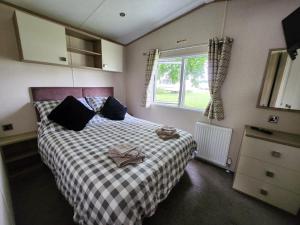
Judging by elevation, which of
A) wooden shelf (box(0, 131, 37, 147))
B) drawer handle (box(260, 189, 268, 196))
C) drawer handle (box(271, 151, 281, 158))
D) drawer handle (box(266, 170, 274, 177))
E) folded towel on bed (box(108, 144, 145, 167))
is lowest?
drawer handle (box(260, 189, 268, 196))

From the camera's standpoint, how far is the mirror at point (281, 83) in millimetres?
1691

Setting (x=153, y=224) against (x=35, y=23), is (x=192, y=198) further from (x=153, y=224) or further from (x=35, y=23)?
(x=35, y=23)

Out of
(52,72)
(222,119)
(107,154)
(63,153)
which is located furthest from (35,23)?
(222,119)

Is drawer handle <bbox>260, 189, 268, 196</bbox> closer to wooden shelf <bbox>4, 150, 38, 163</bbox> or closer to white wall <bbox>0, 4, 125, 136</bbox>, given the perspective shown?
wooden shelf <bbox>4, 150, 38, 163</bbox>

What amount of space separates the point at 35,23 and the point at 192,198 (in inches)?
124

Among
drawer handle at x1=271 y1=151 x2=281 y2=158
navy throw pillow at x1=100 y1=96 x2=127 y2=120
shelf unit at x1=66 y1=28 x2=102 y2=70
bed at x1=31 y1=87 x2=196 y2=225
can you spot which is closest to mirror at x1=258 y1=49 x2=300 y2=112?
drawer handle at x1=271 y1=151 x2=281 y2=158

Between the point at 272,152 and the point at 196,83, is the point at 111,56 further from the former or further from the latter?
the point at 272,152

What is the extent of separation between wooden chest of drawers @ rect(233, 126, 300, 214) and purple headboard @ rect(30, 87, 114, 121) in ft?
9.31

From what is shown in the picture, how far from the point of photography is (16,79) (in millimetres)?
1988

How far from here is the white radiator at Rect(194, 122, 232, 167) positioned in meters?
2.19

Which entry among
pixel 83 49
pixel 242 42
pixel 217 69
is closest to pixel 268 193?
pixel 217 69

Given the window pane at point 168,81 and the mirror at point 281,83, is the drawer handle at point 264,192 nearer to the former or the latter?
the mirror at point 281,83

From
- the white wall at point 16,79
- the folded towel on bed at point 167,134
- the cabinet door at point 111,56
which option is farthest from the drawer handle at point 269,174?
the white wall at point 16,79

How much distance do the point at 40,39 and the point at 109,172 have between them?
2.15 m
